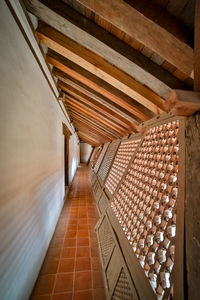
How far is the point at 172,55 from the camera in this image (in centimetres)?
92

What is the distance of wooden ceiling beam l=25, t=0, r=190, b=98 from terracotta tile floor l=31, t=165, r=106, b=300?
254 cm

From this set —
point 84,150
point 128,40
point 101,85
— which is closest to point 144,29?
point 128,40

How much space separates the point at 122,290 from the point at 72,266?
0.96m

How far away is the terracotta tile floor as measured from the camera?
154cm

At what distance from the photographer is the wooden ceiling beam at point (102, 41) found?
1.12 m

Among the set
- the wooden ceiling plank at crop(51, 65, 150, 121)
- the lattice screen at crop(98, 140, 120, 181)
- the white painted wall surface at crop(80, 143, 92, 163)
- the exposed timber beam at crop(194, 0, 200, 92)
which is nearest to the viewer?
the exposed timber beam at crop(194, 0, 200, 92)

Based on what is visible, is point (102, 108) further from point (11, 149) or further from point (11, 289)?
point (11, 289)

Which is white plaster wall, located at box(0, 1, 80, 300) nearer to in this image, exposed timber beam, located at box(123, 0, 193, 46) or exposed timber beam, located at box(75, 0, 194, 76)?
exposed timber beam, located at box(75, 0, 194, 76)

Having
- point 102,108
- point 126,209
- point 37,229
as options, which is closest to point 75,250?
point 37,229

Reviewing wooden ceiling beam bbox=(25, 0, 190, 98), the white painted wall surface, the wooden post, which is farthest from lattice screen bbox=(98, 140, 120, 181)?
the white painted wall surface

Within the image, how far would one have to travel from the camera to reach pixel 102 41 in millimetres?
1138

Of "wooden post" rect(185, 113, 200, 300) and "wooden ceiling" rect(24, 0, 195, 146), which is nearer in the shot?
"wooden post" rect(185, 113, 200, 300)

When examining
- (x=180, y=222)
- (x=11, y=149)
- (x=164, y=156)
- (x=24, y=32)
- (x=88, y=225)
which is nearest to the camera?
(x=180, y=222)

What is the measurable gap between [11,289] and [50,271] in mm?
927
